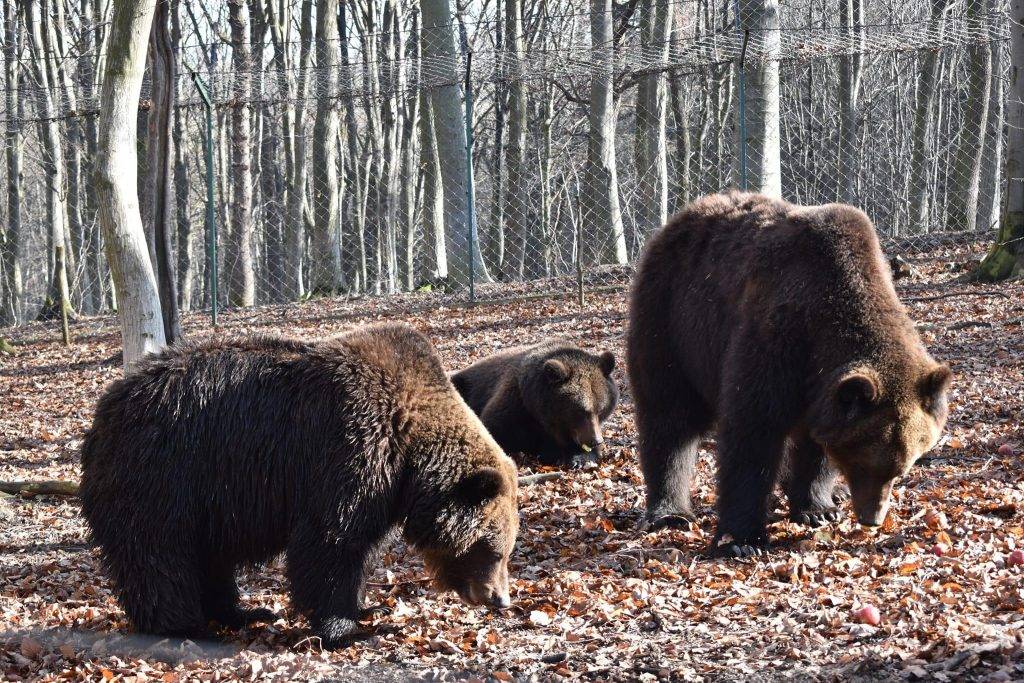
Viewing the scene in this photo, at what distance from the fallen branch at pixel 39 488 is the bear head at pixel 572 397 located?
152 inches

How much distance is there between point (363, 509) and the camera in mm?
4871

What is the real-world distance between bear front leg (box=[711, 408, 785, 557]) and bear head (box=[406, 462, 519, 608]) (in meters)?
1.45

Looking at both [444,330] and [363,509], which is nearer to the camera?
[363,509]

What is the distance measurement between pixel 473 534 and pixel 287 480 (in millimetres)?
937

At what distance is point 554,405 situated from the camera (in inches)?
358

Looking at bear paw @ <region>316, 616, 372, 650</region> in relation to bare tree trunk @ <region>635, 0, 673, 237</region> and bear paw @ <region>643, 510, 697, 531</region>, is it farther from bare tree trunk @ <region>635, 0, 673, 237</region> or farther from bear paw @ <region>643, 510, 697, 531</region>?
bare tree trunk @ <region>635, 0, 673, 237</region>

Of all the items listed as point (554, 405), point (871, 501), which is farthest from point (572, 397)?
point (871, 501)

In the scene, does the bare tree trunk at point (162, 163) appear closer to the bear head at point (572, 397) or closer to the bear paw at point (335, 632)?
the bear head at point (572, 397)

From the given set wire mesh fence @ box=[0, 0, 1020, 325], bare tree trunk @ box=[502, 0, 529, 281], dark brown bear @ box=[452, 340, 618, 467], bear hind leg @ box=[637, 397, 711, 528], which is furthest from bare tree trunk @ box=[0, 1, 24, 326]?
bear hind leg @ box=[637, 397, 711, 528]

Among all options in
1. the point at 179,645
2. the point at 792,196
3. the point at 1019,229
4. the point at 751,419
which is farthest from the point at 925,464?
the point at 792,196

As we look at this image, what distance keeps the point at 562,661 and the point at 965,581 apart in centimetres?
217

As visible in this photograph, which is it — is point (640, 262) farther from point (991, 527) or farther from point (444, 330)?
point (444, 330)

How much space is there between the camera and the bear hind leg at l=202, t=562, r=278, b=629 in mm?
5117

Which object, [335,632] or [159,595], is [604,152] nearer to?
[335,632]
